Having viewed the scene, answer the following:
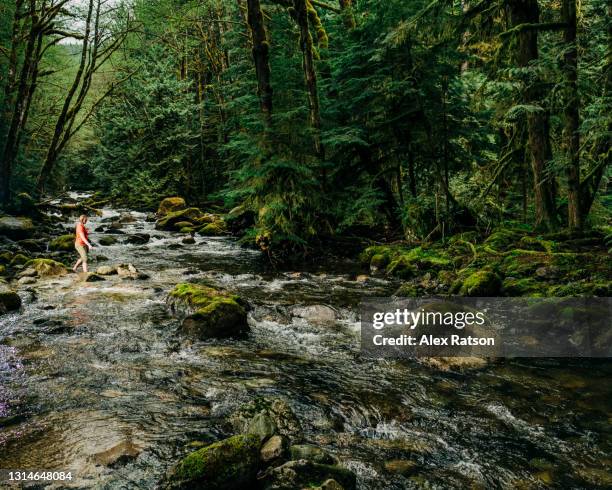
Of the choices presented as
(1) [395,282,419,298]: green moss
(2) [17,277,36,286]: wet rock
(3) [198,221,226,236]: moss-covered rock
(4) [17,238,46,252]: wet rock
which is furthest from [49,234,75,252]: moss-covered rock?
(1) [395,282,419,298]: green moss

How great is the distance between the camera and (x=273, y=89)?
48.2 ft

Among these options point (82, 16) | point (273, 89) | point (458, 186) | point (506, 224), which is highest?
point (82, 16)

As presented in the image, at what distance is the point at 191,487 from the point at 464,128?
1240 centimetres

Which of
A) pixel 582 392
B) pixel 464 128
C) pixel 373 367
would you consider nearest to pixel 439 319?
pixel 373 367

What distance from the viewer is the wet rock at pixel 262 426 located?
3.97m

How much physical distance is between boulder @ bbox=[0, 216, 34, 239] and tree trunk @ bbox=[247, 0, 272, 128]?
35.3 ft

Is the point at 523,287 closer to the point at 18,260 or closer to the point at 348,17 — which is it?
the point at 348,17

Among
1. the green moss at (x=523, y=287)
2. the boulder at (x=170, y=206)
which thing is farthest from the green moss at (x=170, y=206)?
the green moss at (x=523, y=287)

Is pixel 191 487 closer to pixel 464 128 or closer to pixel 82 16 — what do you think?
pixel 464 128

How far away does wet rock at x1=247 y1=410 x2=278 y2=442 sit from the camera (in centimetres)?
397

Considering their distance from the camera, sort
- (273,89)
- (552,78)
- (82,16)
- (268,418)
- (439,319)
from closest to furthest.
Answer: (268,418), (439,319), (552,78), (273,89), (82,16)

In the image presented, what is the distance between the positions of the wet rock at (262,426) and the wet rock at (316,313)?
12.7 ft

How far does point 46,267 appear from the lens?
11.8 m

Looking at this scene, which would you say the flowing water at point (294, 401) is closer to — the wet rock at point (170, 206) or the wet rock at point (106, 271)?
the wet rock at point (106, 271)
